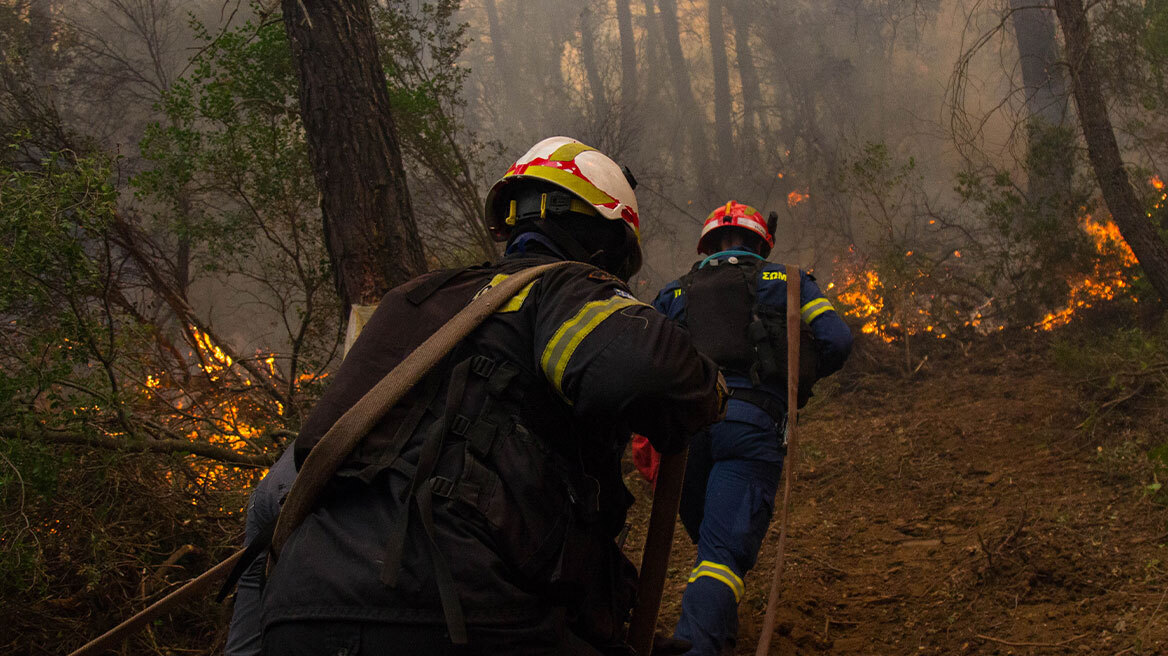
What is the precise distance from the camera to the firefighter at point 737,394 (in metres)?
3.23

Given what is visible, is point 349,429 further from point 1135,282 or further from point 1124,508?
point 1135,282

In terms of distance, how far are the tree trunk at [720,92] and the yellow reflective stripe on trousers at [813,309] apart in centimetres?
2102

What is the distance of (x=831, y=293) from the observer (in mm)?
11719

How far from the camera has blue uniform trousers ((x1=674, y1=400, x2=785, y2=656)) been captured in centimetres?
311

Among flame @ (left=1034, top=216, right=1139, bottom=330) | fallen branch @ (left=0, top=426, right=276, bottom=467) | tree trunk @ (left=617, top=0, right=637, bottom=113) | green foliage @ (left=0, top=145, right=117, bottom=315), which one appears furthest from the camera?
tree trunk @ (left=617, top=0, right=637, bottom=113)

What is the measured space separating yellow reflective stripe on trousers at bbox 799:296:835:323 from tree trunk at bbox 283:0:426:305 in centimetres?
212

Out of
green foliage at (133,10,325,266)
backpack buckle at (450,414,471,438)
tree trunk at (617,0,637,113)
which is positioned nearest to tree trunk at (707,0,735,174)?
tree trunk at (617,0,637,113)

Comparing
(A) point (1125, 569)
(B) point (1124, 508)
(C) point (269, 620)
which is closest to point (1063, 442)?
(B) point (1124, 508)

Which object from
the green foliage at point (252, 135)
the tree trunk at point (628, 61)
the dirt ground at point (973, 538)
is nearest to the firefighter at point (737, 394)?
the dirt ground at point (973, 538)

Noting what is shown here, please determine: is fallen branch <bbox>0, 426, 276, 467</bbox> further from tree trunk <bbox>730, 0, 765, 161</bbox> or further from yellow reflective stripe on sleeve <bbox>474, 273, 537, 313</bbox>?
tree trunk <bbox>730, 0, 765, 161</bbox>

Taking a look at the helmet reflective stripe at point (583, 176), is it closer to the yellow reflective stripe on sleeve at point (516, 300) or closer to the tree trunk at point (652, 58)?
the yellow reflective stripe on sleeve at point (516, 300)

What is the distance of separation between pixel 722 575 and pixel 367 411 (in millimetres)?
2068

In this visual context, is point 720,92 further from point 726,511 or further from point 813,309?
point 726,511

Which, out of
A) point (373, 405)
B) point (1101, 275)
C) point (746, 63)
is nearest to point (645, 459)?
point (373, 405)
